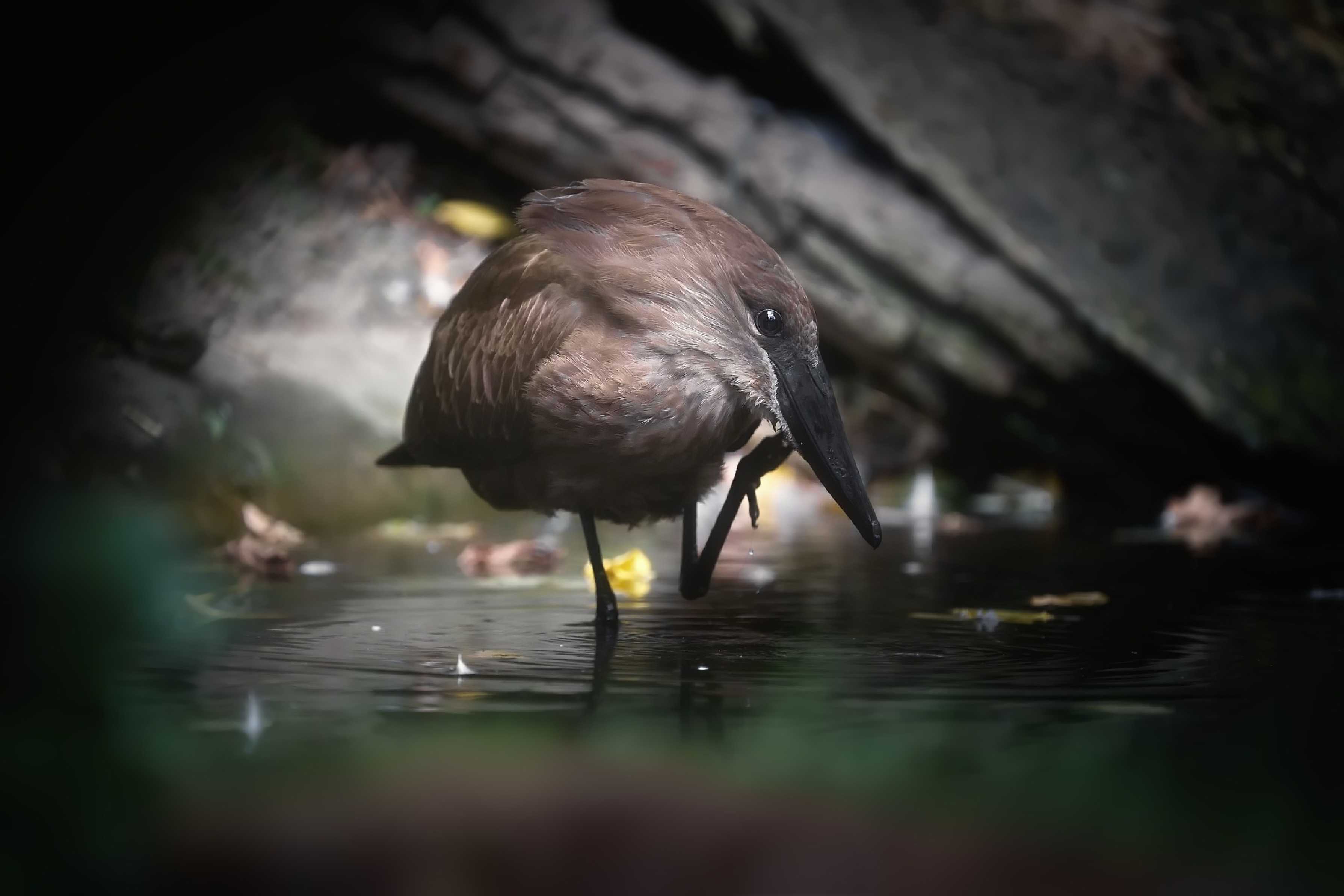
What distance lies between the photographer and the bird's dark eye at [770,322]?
3.38m

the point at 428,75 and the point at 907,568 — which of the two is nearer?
the point at 907,568

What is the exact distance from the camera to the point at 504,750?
244cm

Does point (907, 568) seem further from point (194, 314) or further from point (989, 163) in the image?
point (194, 314)

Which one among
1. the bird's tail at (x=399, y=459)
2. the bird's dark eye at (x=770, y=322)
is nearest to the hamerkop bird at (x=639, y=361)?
the bird's dark eye at (x=770, y=322)

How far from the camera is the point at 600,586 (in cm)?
377

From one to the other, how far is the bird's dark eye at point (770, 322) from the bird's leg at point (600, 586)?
71 centimetres

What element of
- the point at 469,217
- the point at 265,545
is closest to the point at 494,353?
the point at 265,545

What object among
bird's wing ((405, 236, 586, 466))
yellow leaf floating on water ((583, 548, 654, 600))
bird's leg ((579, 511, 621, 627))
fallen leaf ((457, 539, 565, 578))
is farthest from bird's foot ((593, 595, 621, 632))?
fallen leaf ((457, 539, 565, 578))

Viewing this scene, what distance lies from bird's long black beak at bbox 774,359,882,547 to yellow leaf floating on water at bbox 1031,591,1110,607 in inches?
41.3

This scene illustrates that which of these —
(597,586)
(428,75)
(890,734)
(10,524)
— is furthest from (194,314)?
(890,734)

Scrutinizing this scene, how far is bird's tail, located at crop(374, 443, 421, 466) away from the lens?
4.46 metres

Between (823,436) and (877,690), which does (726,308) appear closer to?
(823,436)

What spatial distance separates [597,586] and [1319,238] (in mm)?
4747

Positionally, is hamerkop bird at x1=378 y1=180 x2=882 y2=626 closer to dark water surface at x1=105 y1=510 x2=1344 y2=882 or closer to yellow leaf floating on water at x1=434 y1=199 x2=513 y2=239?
dark water surface at x1=105 y1=510 x2=1344 y2=882
